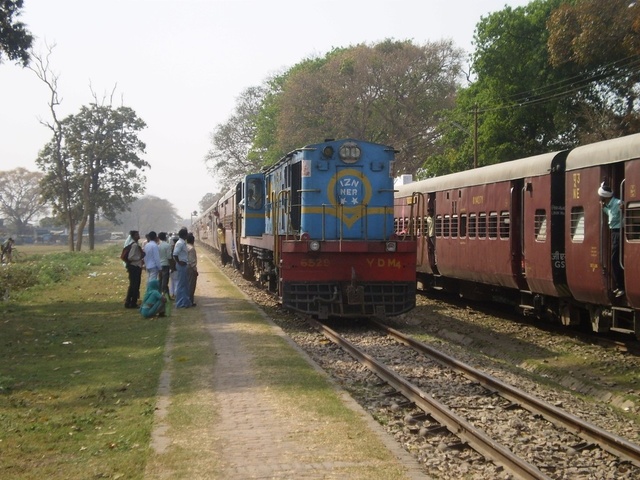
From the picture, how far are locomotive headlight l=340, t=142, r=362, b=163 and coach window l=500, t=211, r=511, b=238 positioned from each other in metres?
3.28

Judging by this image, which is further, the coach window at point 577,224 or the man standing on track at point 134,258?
the man standing on track at point 134,258

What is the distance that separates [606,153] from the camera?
13070 millimetres

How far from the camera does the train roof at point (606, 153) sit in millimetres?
12219

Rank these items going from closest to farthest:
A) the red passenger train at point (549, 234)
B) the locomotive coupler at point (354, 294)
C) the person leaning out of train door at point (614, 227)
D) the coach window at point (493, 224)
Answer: the person leaning out of train door at point (614, 227) → the red passenger train at point (549, 234) → the locomotive coupler at point (354, 294) → the coach window at point (493, 224)

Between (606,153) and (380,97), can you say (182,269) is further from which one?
(380,97)

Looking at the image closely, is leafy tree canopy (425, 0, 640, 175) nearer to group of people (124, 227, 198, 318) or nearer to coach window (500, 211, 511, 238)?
coach window (500, 211, 511, 238)

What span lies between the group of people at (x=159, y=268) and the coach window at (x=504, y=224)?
7200 millimetres

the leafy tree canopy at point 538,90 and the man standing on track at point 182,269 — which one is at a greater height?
the leafy tree canopy at point 538,90

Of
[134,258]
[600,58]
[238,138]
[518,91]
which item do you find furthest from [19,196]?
[134,258]

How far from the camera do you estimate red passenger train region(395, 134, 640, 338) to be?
41.5 feet

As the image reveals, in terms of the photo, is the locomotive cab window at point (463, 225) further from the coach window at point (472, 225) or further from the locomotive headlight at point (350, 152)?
the locomotive headlight at point (350, 152)

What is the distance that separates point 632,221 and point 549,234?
299cm

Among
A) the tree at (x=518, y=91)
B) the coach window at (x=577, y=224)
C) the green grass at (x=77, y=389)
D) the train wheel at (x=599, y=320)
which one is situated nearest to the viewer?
the green grass at (x=77, y=389)

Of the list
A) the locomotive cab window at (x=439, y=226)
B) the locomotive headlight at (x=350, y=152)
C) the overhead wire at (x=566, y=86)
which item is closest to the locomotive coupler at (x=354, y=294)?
the locomotive headlight at (x=350, y=152)
